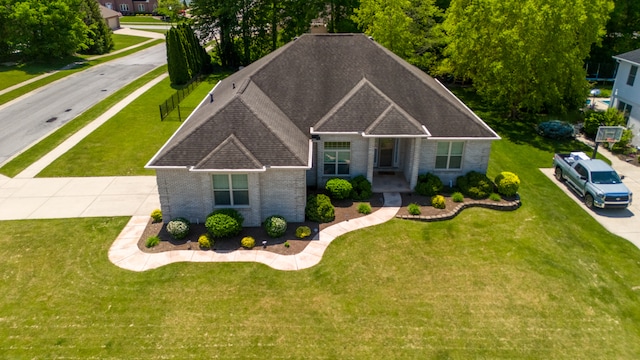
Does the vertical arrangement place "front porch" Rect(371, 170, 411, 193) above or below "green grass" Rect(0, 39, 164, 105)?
below

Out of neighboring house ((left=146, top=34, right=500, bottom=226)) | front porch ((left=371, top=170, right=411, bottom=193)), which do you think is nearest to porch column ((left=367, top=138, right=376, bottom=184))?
neighboring house ((left=146, top=34, right=500, bottom=226))

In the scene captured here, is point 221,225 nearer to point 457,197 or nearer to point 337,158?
point 337,158

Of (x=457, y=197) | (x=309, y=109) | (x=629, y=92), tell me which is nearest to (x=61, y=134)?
(x=309, y=109)

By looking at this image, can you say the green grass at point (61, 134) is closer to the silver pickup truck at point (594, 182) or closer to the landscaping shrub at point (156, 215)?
the landscaping shrub at point (156, 215)

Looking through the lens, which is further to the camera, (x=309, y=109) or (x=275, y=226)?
(x=309, y=109)

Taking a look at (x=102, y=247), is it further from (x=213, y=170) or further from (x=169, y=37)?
(x=169, y=37)

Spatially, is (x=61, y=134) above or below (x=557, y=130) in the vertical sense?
below

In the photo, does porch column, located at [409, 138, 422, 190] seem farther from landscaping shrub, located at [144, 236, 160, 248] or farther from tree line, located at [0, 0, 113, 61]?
tree line, located at [0, 0, 113, 61]
